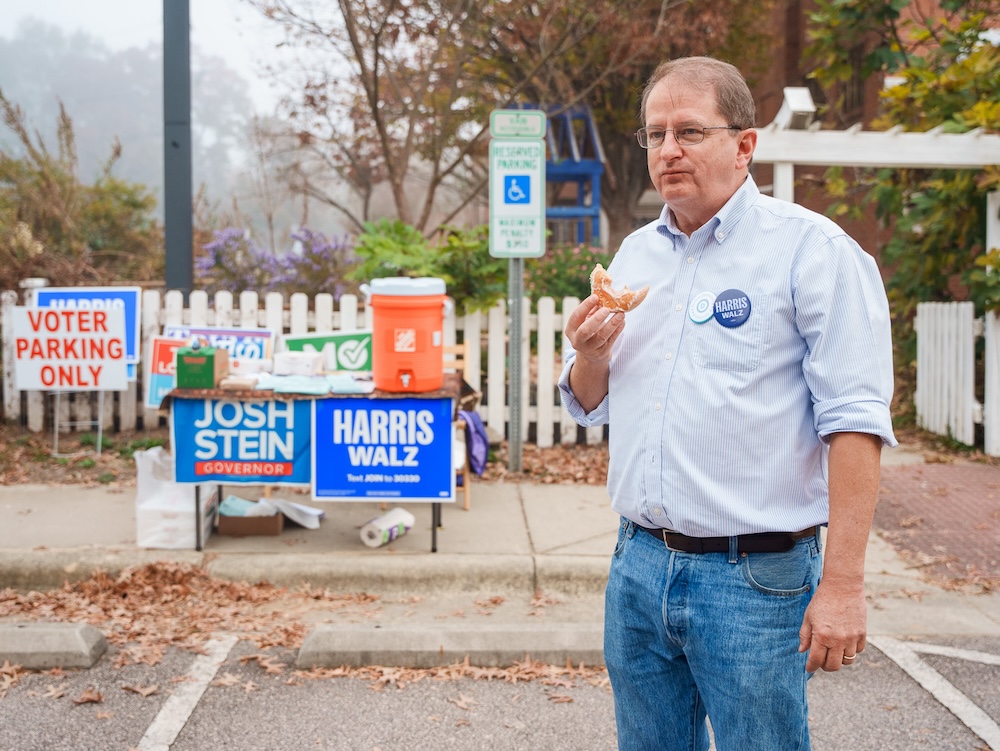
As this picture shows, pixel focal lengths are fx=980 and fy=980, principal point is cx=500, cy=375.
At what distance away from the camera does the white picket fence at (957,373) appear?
8.09 meters

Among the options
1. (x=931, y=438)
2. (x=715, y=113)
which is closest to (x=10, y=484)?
(x=715, y=113)

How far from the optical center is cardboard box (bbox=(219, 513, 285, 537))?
5812 mm

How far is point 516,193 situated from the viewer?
7461mm

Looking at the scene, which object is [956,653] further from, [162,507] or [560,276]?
[560,276]

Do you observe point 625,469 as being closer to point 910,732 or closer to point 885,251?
point 910,732

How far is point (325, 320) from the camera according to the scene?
8.27 meters

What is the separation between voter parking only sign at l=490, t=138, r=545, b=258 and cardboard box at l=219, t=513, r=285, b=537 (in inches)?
105

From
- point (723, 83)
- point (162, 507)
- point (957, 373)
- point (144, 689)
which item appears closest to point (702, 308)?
point (723, 83)

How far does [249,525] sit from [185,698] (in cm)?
199

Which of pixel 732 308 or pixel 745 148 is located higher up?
pixel 745 148

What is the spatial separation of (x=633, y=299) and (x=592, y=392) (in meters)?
0.32

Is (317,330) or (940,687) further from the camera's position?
(317,330)

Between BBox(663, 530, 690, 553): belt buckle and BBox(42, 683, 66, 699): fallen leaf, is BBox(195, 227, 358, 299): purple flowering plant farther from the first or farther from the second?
BBox(663, 530, 690, 553): belt buckle

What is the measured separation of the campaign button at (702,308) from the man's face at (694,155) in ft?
0.65
